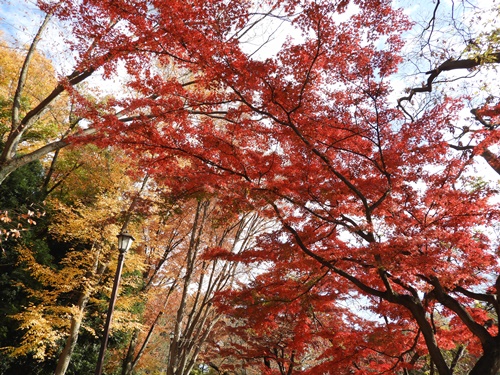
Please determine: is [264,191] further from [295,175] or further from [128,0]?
[128,0]

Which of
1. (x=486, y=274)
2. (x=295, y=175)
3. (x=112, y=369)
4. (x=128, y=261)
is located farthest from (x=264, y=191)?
(x=112, y=369)

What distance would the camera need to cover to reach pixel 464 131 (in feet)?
21.1

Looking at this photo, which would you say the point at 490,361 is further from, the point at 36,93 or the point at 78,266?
the point at 36,93

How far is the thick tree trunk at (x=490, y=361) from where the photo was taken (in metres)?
4.59

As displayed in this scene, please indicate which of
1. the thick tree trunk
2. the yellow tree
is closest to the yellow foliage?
the yellow tree

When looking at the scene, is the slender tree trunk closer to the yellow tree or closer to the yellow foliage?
the yellow tree

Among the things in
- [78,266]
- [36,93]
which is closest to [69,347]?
[78,266]

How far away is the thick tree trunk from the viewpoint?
4.59m

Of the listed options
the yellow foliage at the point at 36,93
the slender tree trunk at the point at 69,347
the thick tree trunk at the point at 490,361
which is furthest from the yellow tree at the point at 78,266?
the thick tree trunk at the point at 490,361

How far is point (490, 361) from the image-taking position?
4656 millimetres

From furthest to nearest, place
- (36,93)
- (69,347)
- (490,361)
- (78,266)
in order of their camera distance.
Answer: (36,93) < (78,266) < (69,347) < (490,361)

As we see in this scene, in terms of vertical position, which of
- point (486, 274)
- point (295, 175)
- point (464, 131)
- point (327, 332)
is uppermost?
point (464, 131)

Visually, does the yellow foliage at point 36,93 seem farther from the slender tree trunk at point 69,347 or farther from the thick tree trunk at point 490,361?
the thick tree trunk at point 490,361

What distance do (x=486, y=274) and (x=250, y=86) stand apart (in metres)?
5.59
